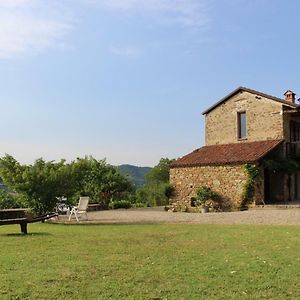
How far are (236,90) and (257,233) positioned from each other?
16491 mm

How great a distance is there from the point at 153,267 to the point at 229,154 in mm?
18382

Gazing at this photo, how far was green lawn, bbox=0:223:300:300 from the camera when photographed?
18.0ft

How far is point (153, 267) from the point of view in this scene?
6.95 meters

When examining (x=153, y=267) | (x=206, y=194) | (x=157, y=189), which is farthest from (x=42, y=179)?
(x=157, y=189)

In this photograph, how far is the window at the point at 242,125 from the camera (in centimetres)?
2652

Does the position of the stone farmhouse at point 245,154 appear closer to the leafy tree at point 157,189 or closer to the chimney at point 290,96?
the leafy tree at point 157,189

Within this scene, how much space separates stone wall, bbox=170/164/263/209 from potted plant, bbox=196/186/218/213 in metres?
0.28

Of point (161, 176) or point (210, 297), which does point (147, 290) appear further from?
point (161, 176)

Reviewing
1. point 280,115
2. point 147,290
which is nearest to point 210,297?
point 147,290

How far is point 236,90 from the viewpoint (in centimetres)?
2683

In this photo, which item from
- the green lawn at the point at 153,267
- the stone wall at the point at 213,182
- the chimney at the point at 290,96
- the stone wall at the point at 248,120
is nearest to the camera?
the green lawn at the point at 153,267

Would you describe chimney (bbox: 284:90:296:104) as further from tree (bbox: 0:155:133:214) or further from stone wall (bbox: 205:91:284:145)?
tree (bbox: 0:155:133:214)

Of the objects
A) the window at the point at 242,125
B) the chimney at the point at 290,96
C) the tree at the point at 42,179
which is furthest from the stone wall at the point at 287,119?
the tree at the point at 42,179

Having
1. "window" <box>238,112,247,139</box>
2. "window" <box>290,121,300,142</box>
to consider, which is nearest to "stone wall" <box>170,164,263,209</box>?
"window" <box>238,112,247,139</box>
